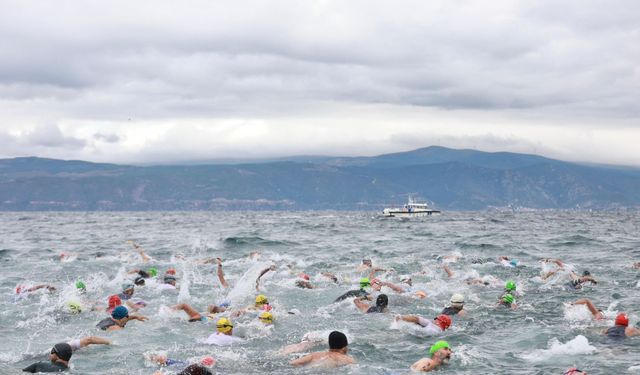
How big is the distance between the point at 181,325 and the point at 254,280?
7463 mm

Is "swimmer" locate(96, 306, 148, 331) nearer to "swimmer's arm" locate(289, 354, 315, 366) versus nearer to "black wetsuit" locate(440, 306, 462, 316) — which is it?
"swimmer's arm" locate(289, 354, 315, 366)

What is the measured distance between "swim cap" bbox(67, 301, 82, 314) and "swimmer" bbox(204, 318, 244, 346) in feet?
19.4

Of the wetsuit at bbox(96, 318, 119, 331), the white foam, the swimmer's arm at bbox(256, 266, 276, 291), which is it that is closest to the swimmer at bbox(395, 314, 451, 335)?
the white foam

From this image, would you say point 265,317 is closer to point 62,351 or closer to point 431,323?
point 431,323

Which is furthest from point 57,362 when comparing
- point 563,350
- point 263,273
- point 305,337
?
point 263,273

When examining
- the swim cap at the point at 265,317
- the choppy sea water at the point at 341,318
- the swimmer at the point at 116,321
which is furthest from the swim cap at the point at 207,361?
the swimmer at the point at 116,321

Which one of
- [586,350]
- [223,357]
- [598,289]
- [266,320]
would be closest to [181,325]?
[266,320]

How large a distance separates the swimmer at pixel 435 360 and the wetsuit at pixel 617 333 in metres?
4.62

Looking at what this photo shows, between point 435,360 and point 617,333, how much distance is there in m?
5.16

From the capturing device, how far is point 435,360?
12.4m

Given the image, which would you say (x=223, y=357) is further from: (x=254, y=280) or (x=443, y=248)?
(x=443, y=248)

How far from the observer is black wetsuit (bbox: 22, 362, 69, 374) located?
469 inches

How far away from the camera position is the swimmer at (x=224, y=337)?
1425 centimetres

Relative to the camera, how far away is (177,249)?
4275 centimetres
